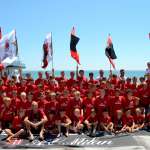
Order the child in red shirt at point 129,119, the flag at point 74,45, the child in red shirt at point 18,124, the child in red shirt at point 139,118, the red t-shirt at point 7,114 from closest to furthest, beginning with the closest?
1. the child in red shirt at point 18,124
2. the red t-shirt at point 7,114
3. the child in red shirt at point 129,119
4. the child in red shirt at point 139,118
5. the flag at point 74,45

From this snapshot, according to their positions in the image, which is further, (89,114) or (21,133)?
(89,114)

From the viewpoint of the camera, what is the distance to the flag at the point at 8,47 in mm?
15750

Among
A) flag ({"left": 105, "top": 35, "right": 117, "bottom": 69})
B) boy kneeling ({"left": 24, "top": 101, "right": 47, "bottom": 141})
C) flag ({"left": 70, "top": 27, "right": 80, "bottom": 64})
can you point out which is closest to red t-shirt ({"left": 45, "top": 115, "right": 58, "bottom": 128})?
boy kneeling ({"left": 24, "top": 101, "right": 47, "bottom": 141})

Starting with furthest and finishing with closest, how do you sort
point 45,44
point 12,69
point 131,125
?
point 12,69, point 45,44, point 131,125

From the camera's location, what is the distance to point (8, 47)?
15984 mm

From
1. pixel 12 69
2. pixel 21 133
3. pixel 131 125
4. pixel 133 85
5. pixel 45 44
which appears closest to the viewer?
pixel 21 133

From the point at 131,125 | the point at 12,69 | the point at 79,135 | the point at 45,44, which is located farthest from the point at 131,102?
the point at 12,69

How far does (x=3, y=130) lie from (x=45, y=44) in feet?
20.3

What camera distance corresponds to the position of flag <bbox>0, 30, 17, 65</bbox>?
15.8m

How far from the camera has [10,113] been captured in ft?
43.4

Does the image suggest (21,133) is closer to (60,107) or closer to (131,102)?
(60,107)

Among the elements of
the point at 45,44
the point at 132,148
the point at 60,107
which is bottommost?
the point at 132,148

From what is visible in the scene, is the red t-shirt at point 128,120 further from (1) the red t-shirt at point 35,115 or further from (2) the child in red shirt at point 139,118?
(1) the red t-shirt at point 35,115

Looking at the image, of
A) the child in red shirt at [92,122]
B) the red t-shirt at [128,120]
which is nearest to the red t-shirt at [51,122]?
the child in red shirt at [92,122]
